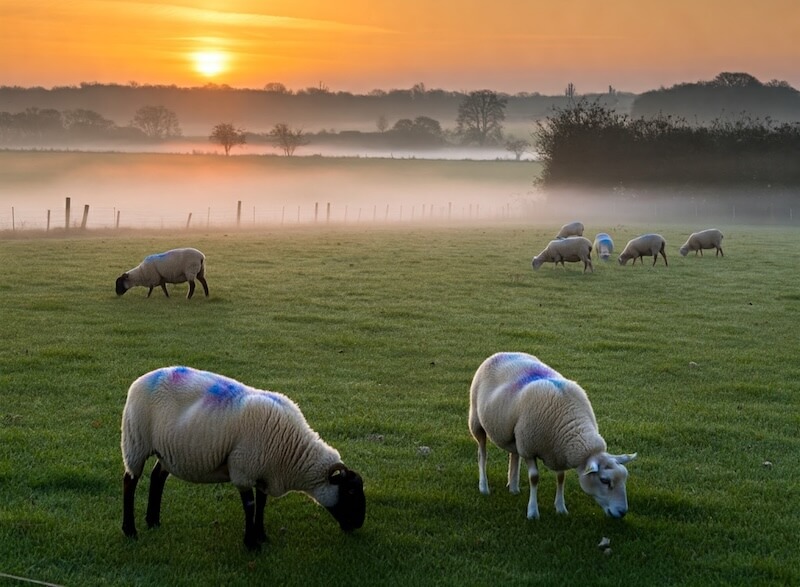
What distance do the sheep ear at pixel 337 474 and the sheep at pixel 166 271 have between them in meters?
13.3

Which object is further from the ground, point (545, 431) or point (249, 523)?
point (545, 431)

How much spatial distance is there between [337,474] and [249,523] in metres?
0.81

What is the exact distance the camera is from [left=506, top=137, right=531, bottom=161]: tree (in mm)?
154775

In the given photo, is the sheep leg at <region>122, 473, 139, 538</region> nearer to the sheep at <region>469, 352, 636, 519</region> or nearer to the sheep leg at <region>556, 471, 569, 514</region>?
the sheep at <region>469, 352, 636, 519</region>

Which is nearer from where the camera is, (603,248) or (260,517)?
(260,517)

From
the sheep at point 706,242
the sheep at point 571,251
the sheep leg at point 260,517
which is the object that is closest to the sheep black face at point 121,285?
the sheep at point 571,251

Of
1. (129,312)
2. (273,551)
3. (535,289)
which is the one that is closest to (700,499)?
(273,551)

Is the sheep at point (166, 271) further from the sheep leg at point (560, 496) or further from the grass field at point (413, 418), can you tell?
the sheep leg at point (560, 496)

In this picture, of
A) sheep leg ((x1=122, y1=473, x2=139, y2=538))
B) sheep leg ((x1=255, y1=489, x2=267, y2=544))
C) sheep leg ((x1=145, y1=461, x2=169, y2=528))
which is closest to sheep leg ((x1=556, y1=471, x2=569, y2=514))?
sheep leg ((x1=255, y1=489, x2=267, y2=544))

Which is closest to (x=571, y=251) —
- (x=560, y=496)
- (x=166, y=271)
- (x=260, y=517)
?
(x=166, y=271)

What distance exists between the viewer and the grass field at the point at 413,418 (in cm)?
649

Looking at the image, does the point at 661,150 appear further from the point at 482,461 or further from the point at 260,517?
the point at 260,517

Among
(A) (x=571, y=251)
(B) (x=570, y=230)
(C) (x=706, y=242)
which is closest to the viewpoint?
(A) (x=571, y=251)

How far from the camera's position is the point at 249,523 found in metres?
6.57
